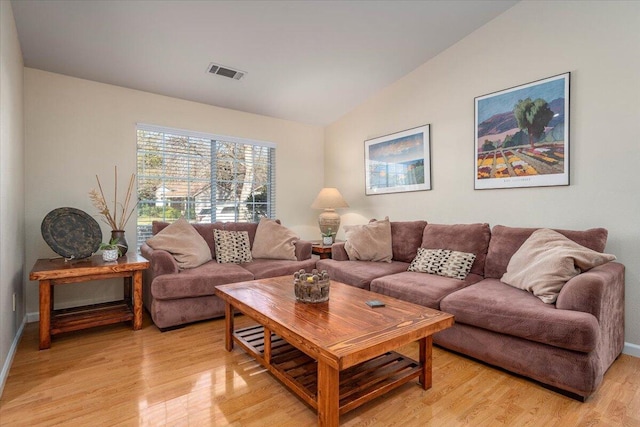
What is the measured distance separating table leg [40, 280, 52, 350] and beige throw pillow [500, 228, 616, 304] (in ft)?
11.2

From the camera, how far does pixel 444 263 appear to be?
114 inches

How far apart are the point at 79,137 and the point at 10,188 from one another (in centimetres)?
→ 116

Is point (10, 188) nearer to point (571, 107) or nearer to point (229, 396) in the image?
point (229, 396)

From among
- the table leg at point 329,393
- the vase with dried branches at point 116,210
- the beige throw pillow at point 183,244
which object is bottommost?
the table leg at point 329,393

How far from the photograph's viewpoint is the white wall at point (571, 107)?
2324mm

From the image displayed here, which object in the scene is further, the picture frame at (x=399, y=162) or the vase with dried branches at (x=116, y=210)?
the picture frame at (x=399, y=162)

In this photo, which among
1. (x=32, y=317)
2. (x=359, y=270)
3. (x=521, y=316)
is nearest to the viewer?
(x=521, y=316)

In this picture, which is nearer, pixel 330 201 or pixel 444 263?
pixel 444 263

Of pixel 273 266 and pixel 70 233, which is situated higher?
pixel 70 233

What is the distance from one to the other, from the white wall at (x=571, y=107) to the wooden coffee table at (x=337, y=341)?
1656 millimetres

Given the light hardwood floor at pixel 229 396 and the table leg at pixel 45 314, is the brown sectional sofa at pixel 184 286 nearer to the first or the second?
the light hardwood floor at pixel 229 396

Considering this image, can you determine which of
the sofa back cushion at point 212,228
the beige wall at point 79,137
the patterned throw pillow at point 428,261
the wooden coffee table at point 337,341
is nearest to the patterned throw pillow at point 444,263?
the patterned throw pillow at point 428,261

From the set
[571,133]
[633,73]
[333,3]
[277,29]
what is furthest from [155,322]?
[633,73]

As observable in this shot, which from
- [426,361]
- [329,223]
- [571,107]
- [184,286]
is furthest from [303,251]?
[571,107]
